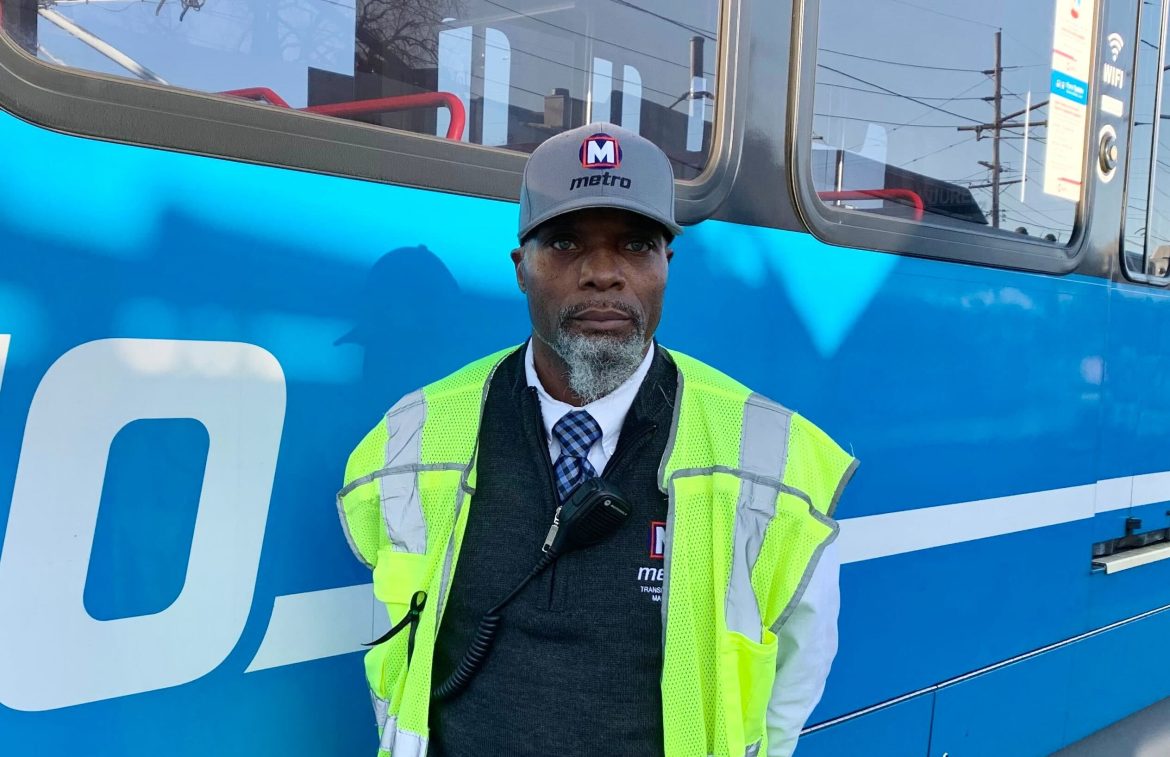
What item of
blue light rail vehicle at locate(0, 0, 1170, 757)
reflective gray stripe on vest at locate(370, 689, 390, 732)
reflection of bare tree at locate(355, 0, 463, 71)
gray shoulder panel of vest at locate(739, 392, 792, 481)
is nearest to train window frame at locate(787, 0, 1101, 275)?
blue light rail vehicle at locate(0, 0, 1170, 757)

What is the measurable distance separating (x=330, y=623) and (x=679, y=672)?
2.10 feet

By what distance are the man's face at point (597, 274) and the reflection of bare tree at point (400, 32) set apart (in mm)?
479

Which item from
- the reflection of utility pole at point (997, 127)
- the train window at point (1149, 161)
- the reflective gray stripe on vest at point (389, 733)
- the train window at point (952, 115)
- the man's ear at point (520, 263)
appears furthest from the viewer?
the train window at point (1149, 161)

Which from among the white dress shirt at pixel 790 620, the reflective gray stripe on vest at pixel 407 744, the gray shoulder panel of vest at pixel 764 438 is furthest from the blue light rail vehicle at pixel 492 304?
the gray shoulder panel of vest at pixel 764 438

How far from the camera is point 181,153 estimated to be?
158cm

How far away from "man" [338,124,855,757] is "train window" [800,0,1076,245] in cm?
107

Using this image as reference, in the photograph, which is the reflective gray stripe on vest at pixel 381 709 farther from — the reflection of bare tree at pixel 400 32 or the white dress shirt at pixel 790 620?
the reflection of bare tree at pixel 400 32

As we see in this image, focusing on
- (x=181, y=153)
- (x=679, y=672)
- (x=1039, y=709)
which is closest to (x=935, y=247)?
(x=1039, y=709)

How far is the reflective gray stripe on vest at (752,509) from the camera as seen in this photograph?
57.4 inches

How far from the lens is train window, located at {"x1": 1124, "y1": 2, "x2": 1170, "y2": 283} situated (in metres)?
3.37

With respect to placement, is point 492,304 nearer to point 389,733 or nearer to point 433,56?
point 433,56

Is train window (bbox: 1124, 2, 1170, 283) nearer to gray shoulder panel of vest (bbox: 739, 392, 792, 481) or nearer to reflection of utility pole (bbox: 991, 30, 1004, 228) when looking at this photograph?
reflection of utility pole (bbox: 991, 30, 1004, 228)

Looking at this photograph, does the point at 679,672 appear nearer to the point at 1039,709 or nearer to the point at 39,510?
the point at 39,510

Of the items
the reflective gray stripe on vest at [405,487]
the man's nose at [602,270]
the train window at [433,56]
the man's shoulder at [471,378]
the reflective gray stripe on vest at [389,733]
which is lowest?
the reflective gray stripe on vest at [389,733]
